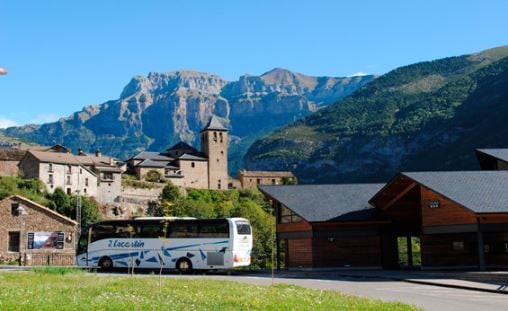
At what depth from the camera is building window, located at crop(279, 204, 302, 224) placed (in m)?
35.8

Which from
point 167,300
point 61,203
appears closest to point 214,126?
point 61,203

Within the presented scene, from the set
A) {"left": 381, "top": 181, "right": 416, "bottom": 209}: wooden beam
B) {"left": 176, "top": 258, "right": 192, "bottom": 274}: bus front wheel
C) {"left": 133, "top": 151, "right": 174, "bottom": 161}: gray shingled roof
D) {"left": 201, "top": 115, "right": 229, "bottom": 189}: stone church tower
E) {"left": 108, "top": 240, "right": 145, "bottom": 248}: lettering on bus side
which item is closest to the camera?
{"left": 381, "top": 181, "right": 416, "bottom": 209}: wooden beam

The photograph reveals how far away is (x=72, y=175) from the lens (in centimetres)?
9988

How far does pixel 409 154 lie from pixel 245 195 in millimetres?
79087

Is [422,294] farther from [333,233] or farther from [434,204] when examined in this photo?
[333,233]

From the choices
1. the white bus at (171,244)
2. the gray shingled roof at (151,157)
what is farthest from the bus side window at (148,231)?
the gray shingled roof at (151,157)

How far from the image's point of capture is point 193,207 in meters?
95.0

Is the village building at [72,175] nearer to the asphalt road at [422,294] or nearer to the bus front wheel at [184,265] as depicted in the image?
the bus front wheel at [184,265]

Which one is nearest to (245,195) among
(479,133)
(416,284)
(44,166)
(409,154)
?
(44,166)

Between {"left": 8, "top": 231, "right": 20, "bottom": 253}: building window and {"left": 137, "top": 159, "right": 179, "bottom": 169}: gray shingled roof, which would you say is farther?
{"left": 137, "top": 159, "right": 179, "bottom": 169}: gray shingled roof

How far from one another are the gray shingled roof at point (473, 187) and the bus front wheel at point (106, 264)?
56.0 feet

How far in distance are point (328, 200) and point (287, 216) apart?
256 cm

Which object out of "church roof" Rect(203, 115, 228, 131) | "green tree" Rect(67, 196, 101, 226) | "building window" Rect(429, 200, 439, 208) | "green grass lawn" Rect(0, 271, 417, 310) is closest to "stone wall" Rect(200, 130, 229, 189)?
"church roof" Rect(203, 115, 228, 131)

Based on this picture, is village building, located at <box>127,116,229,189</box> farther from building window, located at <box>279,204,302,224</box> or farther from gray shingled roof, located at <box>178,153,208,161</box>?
building window, located at <box>279,204,302,224</box>
